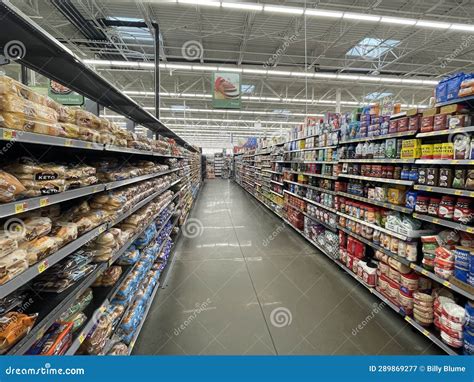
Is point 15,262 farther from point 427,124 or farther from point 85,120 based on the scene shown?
point 427,124

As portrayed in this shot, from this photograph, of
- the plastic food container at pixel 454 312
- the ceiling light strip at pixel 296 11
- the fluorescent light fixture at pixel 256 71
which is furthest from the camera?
the fluorescent light fixture at pixel 256 71

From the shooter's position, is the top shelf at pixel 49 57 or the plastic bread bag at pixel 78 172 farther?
the plastic bread bag at pixel 78 172

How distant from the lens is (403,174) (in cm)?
258

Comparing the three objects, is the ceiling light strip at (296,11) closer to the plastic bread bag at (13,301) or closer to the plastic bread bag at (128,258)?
the plastic bread bag at (128,258)

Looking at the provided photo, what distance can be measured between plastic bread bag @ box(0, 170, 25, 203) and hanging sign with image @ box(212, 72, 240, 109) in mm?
6590

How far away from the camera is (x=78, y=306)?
1.54 metres

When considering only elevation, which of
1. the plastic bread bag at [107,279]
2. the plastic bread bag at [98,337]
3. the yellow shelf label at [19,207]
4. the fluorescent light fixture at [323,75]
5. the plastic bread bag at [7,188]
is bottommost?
the plastic bread bag at [98,337]

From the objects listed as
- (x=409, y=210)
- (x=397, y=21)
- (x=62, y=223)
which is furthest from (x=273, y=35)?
(x=62, y=223)

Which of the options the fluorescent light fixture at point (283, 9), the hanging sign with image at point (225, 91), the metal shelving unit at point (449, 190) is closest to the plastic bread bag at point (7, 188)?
the metal shelving unit at point (449, 190)

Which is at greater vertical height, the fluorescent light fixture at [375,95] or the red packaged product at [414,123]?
the fluorescent light fixture at [375,95]

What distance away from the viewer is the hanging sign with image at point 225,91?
7082mm

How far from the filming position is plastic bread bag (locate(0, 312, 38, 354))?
0.92 meters

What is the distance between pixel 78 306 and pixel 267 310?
79.2 inches

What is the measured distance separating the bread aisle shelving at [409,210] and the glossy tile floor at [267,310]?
24 cm
